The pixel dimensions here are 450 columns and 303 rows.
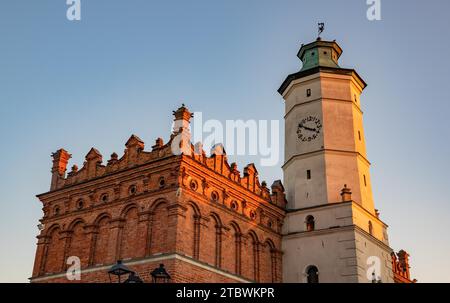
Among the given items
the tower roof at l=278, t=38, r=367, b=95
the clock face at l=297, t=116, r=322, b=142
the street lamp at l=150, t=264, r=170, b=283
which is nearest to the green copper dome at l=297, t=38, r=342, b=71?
the tower roof at l=278, t=38, r=367, b=95

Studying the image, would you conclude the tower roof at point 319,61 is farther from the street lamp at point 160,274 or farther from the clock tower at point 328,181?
the street lamp at point 160,274

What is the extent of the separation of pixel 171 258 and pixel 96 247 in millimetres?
5648

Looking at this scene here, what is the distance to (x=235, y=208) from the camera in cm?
3325

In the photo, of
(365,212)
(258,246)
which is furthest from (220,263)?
(365,212)

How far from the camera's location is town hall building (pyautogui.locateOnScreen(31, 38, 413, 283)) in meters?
29.6

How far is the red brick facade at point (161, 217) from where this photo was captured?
95.1 ft

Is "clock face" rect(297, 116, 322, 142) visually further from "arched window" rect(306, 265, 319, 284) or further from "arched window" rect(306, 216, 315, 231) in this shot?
"arched window" rect(306, 265, 319, 284)

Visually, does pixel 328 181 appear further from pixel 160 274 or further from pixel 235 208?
pixel 160 274

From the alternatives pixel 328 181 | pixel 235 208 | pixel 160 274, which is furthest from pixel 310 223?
pixel 160 274

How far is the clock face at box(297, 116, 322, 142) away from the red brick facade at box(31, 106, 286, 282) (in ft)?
16.0

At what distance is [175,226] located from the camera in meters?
28.3

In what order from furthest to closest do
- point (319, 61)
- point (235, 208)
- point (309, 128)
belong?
1. point (319, 61)
2. point (309, 128)
3. point (235, 208)

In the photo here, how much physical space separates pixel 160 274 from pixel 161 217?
455 cm

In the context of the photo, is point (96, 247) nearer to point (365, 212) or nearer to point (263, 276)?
point (263, 276)
